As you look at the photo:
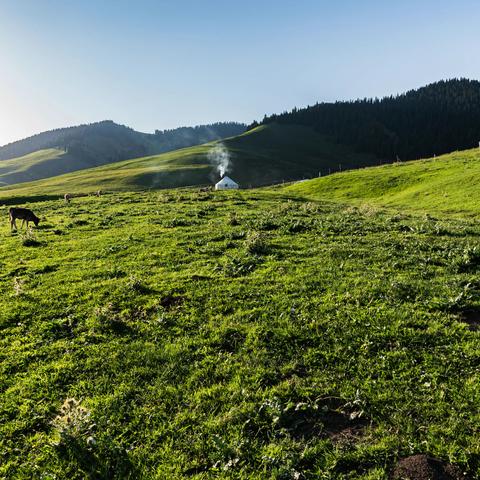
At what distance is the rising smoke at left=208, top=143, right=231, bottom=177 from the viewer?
15816 centimetres

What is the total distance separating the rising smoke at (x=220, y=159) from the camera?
158163 millimetres

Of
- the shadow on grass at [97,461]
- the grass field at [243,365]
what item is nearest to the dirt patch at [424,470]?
the grass field at [243,365]

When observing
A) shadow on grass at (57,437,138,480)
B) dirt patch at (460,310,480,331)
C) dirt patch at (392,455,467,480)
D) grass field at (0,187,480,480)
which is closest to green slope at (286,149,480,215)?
grass field at (0,187,480,480)

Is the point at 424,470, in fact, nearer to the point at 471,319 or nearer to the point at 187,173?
the point at 471,319

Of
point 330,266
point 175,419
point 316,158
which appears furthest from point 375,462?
point 316,158

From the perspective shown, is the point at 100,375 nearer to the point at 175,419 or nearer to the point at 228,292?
the point at 175,419

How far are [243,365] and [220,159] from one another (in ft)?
564

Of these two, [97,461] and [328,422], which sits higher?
[97,461]

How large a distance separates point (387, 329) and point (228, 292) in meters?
5.19

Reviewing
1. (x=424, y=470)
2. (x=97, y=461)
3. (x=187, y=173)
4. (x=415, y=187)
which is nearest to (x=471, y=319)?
(x=424, y=470)

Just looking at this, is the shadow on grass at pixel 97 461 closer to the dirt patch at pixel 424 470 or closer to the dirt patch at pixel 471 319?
the dirt patch at pixel 424 470

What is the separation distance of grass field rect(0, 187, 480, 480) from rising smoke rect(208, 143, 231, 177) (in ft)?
452

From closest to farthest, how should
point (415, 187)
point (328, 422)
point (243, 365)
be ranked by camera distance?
point (328, 422), point (243, 365), point (415, 187)

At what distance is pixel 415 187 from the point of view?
162 ft
